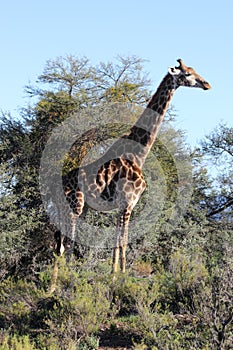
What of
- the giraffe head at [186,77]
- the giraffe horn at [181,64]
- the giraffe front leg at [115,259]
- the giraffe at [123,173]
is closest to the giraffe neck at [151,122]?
the giraffe at [123,173]

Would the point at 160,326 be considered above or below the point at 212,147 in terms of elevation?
below

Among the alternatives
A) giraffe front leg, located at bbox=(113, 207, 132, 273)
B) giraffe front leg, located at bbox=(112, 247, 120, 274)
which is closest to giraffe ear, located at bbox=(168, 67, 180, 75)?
giraffe front leg, located at bbox=(113, 207, 132, 273)

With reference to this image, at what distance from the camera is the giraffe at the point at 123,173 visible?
11.2 m

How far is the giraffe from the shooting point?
11.2 m

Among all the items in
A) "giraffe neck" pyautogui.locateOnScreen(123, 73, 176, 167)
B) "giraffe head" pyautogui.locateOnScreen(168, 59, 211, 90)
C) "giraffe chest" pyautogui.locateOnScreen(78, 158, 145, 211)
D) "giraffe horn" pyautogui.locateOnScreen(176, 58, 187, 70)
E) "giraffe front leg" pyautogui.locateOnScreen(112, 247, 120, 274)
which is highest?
"giraffe horn" pyautogui.locateOnScreen(176, 58, 187, 70)

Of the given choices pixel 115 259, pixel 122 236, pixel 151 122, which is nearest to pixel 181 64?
pixel 151 122

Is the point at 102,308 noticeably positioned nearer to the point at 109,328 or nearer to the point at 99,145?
the point at 109,328

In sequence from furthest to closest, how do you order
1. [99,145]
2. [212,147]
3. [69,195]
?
[212,147] → [99,145] → [69,195]

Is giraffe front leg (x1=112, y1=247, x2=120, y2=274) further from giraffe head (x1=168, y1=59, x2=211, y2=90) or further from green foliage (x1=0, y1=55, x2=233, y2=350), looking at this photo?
giraffe head (x1=168, y1=59, x2=211, y2=90)

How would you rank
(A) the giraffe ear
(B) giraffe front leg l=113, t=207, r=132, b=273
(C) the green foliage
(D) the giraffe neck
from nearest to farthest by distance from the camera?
(C) the green foliage → (B) giraffe front leg l=113, t=207, r=132, b=273 → (A) the giraffe ear → (D) the giraffe neck

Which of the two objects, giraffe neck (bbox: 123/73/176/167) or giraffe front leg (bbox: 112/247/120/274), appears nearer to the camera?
giraffe front leg (bbox: 112/247/120/274)

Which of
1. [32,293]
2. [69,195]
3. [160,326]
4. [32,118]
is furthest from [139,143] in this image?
[32,118]

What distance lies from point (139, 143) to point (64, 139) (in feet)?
13.4

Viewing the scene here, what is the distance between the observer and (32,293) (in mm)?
10109
